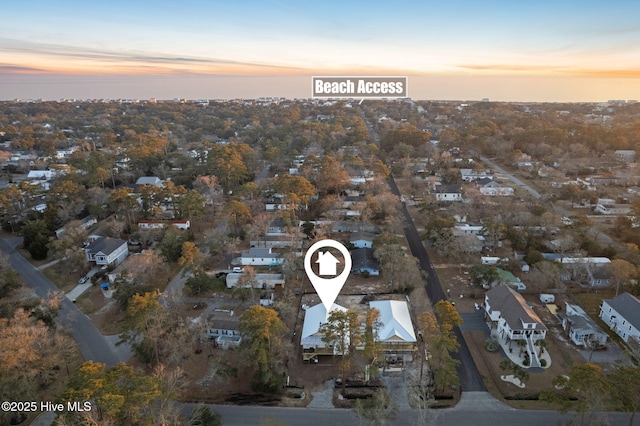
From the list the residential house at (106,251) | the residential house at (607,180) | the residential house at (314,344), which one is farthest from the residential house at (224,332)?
the residential house at (607,180)

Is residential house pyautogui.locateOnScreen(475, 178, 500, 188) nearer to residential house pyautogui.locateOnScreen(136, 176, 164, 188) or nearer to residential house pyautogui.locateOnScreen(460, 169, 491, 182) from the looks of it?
residential house pyautogui.locateOnScreen(460, 169, 491, 182)

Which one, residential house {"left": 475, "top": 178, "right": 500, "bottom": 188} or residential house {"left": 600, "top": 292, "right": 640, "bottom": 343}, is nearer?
residential house {"left": 600, "top": 292, "right": 640, "bottom": 343}

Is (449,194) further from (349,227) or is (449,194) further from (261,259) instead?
(261,259)

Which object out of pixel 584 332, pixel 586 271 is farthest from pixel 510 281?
pixel 584 332

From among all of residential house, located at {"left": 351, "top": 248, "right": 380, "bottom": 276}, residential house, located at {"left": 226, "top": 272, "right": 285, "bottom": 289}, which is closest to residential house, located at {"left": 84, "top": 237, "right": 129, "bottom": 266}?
residential house, located at {"left": 226, "top": 272, "right": 285, "bottom": 289}

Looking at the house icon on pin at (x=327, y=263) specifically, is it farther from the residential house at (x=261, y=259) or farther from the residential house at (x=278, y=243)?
the residential house at (x=261, y=259)

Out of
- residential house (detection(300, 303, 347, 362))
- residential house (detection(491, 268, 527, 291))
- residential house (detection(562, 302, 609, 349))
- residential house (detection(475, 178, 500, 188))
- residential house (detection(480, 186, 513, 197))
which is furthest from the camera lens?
residential house (detection(475, 178, 500, 188))
